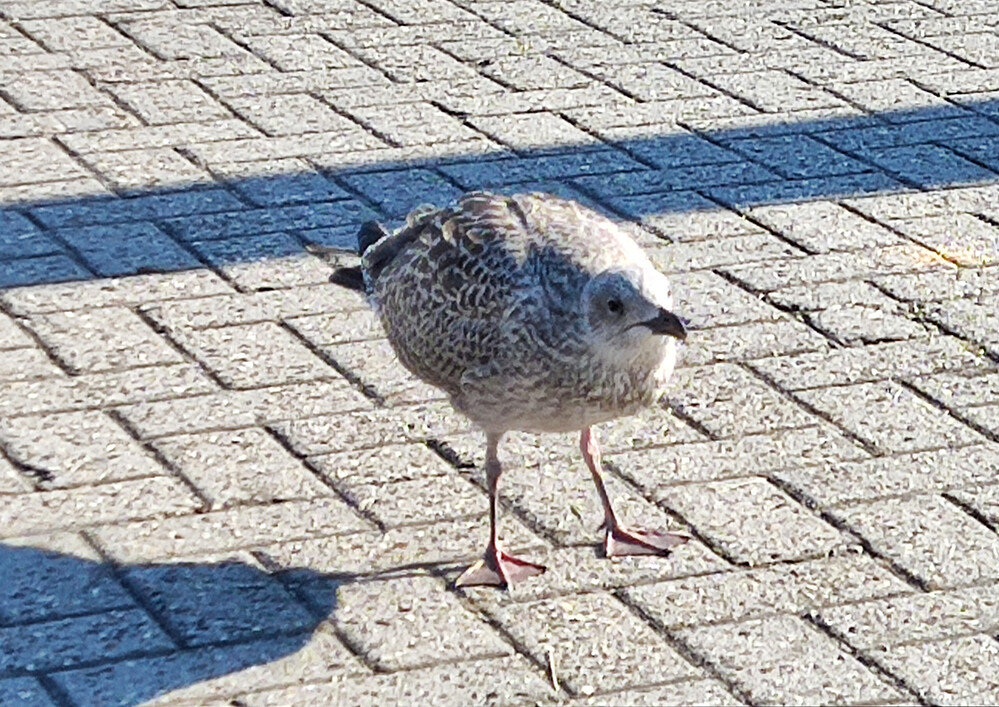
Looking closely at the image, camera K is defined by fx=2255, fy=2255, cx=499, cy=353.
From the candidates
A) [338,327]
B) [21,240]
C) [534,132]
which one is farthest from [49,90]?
[338,327]

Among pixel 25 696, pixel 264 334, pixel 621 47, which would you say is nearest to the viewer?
pixel 25 696

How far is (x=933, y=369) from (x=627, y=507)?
4.29ft

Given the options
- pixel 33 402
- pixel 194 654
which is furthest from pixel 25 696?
pixel 33 402

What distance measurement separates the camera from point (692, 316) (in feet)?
23.6

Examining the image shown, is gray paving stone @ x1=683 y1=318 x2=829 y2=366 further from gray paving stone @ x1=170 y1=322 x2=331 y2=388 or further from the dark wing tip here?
gray paving stone @ x1=170 y1=322 x2=331 y2=388

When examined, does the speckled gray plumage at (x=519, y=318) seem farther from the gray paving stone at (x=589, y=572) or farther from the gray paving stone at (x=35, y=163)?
the gray paving stone at (x=35, y=163)

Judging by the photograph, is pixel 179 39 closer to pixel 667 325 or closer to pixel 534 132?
pixel 534 132

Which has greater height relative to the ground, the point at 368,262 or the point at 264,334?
the point at 368,262

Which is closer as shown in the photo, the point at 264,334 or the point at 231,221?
the point at 264,334

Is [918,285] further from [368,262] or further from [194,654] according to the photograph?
[194,654]

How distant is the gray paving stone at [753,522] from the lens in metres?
5.79

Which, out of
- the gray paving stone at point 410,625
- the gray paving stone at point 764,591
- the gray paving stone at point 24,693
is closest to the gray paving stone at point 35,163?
the gray paving stone at point 410,625

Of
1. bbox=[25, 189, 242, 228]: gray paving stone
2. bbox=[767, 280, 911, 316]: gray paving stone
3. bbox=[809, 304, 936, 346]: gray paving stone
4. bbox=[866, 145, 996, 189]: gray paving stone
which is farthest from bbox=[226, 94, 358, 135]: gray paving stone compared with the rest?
bbox=[809, 304, 936, 346]: gray paving stone

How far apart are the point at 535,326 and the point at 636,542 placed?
640 millimetres
